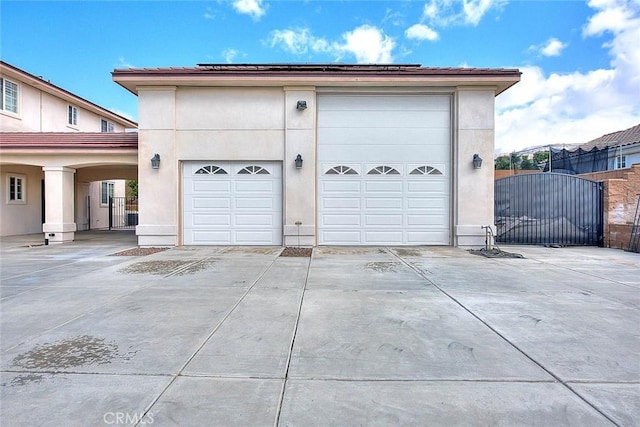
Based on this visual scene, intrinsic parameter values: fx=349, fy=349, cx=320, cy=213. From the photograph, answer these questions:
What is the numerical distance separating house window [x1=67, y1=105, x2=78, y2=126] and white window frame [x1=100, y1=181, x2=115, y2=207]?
363cm

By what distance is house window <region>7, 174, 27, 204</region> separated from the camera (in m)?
14.8

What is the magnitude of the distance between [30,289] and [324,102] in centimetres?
902

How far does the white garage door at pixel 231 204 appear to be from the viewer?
11508mm

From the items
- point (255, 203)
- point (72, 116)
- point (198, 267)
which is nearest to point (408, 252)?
point (255, 203)

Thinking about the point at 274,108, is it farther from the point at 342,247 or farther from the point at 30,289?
the point at 30,289

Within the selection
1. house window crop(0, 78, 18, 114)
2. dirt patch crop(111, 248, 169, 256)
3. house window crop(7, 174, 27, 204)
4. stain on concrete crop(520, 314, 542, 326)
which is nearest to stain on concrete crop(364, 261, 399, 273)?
stain on concrete crop(520, 314, 542, 326)

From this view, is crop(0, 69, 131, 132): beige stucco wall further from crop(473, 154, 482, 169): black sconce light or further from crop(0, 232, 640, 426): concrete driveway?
crop(473, 154, 482, 169): black sconce light

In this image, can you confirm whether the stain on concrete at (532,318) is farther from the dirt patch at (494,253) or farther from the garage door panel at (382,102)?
the garage door panel at (382,102)

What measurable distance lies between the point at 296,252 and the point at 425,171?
5.05m

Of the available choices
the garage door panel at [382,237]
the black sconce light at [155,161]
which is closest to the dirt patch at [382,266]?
the garage door panel at [382,237]

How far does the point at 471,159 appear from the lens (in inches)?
436

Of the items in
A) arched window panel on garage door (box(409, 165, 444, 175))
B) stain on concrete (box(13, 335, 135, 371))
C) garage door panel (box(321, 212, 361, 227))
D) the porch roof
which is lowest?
stain on concrete (box(13, 335, 135, 371))

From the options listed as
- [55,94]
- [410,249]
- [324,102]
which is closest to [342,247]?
[410,249]
